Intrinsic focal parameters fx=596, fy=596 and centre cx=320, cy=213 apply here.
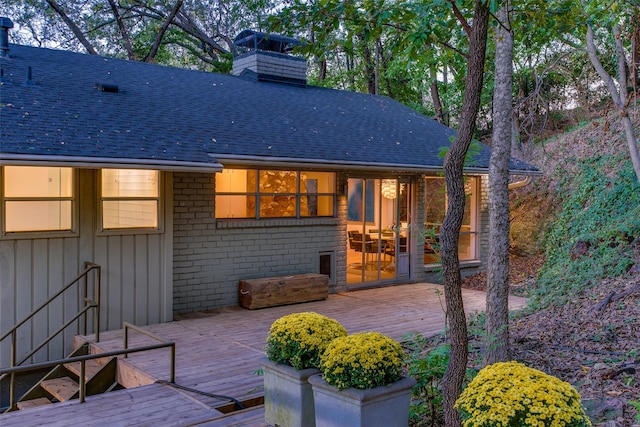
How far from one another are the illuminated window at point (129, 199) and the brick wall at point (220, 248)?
53 centimetres

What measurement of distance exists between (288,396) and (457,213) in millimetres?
1816

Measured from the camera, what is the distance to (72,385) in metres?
6.88

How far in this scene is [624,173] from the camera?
12.3m

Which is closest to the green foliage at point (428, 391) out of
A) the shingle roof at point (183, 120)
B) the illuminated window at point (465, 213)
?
the shingle roof at point (183, 120)

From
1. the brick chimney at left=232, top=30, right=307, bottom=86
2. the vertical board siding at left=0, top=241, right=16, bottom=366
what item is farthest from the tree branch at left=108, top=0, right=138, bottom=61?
the vertical board siding at left=0, top=241, right=16, bottom=366

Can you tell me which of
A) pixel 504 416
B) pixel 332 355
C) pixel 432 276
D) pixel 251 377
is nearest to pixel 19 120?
pixel 251 377

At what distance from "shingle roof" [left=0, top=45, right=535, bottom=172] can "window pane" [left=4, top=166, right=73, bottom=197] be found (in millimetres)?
532

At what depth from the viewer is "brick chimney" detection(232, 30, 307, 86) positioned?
13875 millimetres

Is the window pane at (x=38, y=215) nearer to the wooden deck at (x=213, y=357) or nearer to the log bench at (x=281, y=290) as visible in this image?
the wooden deck at (x=213, y=357)

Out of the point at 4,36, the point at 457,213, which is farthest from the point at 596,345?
the point at 4,36

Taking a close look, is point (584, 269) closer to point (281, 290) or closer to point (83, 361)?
point (281, 290)

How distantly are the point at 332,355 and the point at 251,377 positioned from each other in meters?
2.36

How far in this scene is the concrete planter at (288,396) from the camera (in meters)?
4.28

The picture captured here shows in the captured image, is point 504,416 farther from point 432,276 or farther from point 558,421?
point 432,276
